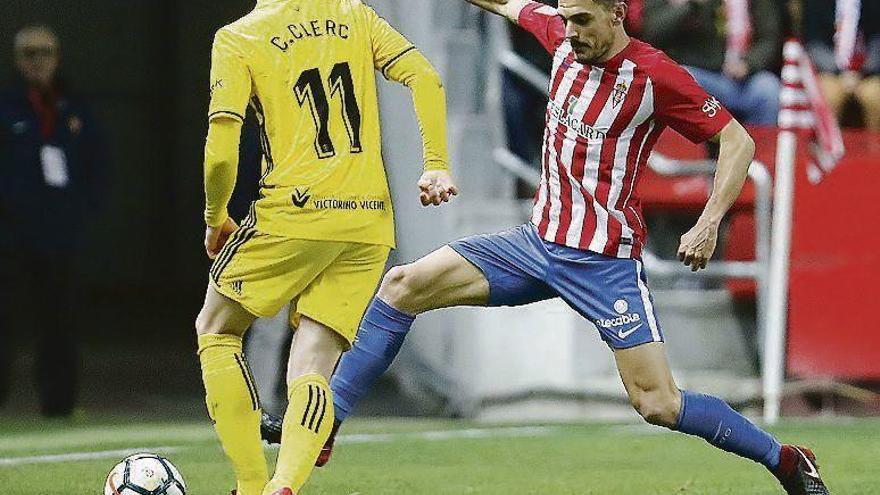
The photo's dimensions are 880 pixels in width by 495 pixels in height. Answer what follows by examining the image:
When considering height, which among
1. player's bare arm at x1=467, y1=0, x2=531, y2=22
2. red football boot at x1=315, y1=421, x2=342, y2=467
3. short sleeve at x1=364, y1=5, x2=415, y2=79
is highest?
player's bare arm at x1=467, y1=0, x2=531, y2=22

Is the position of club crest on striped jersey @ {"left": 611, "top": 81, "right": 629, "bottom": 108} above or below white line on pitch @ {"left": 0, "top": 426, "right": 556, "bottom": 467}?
above

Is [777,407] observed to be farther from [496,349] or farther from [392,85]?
[392,85]

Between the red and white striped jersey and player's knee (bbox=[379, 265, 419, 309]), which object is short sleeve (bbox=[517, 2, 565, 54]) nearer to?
the red and white striped jersey

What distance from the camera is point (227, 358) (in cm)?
607

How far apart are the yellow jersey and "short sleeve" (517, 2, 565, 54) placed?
681mm

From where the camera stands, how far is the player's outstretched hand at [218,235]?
612 cm

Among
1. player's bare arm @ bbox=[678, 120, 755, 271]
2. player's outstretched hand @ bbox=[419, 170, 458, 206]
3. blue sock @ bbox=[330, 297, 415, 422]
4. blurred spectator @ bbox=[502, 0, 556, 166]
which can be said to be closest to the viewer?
player's outstretched hand @ bbox=[419, 170, 458, 206]

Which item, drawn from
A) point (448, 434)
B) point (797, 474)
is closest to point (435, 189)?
point (797, 474)

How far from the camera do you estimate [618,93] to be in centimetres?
629

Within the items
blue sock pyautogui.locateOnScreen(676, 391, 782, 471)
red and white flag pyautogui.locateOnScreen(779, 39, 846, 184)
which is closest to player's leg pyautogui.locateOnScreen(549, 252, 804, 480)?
blue sock pyautogui.locateOnScreen(676, 391, 782, 471)

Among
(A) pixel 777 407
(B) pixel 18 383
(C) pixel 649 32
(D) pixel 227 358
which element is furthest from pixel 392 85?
(D) pixel 227 358

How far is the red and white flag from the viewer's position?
10.9 m

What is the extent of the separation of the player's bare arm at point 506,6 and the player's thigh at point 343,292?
3.98 ft

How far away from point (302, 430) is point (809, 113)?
21.3 ft
